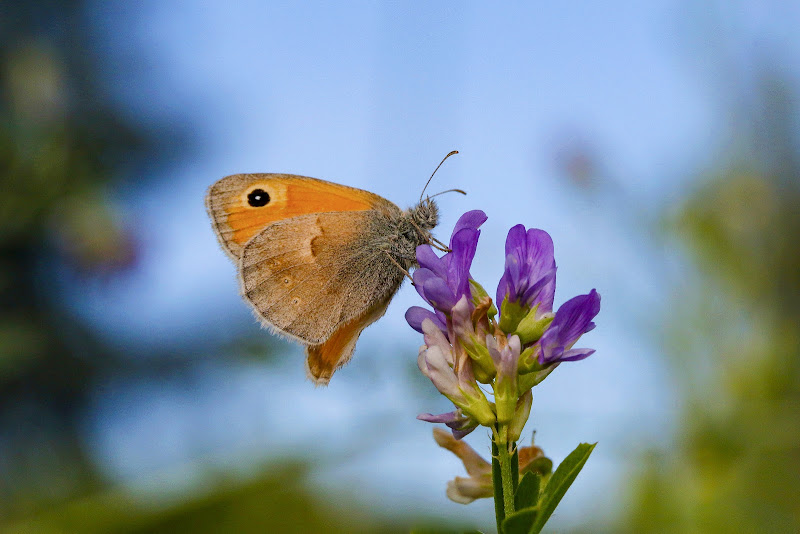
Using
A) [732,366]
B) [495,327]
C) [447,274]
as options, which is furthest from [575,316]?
[732,366]

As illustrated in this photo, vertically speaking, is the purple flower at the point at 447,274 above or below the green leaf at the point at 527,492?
above

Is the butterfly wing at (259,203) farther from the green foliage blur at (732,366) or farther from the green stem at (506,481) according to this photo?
the green foliage blur at (732,366)

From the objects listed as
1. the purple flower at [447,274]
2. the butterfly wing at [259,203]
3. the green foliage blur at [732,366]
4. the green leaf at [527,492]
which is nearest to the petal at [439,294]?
the purple flower at [447,274]

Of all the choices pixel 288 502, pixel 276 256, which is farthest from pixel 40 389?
pixel 276 256

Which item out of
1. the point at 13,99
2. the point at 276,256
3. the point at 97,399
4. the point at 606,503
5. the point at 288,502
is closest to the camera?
the point at 276,256

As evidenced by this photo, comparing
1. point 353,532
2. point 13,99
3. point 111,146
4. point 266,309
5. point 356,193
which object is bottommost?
point 353,532

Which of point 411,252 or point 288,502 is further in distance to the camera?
point 288,502

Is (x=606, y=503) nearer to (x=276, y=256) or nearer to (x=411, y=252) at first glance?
(x=411, y=252)
